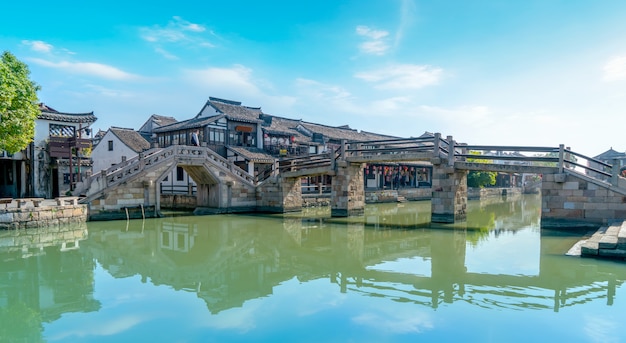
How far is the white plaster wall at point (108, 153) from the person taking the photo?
2658 centimetres

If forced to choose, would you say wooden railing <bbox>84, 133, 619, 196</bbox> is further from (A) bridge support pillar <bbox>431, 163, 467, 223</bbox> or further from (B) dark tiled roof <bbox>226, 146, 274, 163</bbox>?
(B) dark tiled roof <bbox>226, 146, 274, 163</bbox>

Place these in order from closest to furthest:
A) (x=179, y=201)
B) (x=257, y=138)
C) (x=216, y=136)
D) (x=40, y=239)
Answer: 1. (x=40, y=239)
2. (x=179, y=201)
3. (x=216, y=136)
4. (x=257, y=138)

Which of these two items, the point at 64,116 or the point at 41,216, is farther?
the point at 64,116

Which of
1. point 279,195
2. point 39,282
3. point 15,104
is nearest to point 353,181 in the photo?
point 279,195

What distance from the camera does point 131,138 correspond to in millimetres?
27500

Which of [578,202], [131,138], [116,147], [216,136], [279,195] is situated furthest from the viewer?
[131,138]

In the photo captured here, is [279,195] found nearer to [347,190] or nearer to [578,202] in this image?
[347,190]

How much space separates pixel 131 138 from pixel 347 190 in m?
17.5

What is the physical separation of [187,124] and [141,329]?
22287 mm

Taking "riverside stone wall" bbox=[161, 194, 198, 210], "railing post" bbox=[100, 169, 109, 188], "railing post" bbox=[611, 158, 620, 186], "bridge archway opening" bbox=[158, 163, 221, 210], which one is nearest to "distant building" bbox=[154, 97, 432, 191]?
"bridge archway opening" bbox=[158, 163, 221, 210]

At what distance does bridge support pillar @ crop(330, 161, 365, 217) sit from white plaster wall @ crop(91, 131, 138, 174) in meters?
15.0

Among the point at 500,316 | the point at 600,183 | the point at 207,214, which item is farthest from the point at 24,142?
the point at 600,183

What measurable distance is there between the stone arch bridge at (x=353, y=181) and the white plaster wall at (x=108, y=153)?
894cm

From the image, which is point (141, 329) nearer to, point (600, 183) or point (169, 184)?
point (600, 183)
